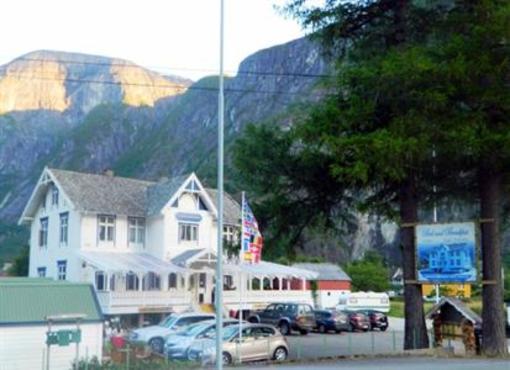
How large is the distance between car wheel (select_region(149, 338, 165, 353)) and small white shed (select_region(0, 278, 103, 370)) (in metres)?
4.96

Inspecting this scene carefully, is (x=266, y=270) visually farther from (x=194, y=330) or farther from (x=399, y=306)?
(x=399, y=306)

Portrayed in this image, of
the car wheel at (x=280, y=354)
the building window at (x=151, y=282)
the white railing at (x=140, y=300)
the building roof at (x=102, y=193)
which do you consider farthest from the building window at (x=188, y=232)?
the car wheel at (x=280, y=354)

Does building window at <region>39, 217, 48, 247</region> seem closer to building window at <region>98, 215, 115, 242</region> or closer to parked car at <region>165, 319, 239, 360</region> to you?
building window at <region>98, 215, 115, 242</region>

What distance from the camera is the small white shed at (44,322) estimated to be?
77.7 feet

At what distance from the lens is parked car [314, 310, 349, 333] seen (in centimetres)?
4641

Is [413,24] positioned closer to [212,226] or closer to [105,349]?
[105,349]

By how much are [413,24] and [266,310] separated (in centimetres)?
2391

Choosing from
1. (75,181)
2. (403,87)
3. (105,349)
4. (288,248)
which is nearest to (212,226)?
(75,181)

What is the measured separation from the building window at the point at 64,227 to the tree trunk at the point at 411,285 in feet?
94.3

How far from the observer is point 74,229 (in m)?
49.0

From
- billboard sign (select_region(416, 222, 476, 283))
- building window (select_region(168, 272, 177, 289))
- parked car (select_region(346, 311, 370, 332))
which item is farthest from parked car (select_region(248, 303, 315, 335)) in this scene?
billboard sign (select_region(416, 222, 476, 283))

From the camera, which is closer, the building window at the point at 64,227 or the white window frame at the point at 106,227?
the white window frame at the point at 106,227

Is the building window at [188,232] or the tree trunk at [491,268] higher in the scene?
the building window at [188,232]

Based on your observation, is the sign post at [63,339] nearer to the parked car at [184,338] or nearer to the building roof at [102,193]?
the parked car at [184,338]
